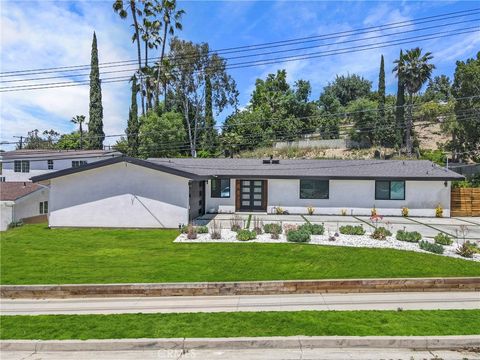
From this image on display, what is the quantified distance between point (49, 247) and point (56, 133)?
68088 millimetres

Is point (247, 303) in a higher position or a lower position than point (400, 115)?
lower

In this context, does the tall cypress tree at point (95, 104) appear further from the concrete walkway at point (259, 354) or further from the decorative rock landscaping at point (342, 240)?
the concrete walkway at point (259, 354)

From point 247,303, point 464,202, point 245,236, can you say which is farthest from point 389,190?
point 247,303

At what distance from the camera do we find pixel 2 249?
554 inches

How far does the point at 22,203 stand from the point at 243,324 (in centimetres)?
1936

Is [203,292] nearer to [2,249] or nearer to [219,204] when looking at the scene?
[2,249]

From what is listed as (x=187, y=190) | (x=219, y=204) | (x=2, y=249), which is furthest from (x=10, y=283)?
(x=219, y=204)

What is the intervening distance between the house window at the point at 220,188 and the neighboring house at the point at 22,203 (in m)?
11.4

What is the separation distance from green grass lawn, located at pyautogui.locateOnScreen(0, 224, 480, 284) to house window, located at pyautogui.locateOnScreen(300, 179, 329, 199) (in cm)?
1007

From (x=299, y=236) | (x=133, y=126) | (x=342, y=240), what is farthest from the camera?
(x=133, y=126)

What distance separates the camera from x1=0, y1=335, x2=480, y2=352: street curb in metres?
6.68

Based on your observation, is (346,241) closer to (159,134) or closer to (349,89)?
(159,134)

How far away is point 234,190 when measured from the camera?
78.5 ft

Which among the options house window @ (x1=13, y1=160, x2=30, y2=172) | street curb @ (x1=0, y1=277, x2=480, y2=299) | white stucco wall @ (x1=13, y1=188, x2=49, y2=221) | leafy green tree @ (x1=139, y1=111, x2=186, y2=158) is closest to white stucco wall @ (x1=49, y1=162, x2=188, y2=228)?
white stucco wall @ (x1=13, y1=188, x2=49, y2=221)
